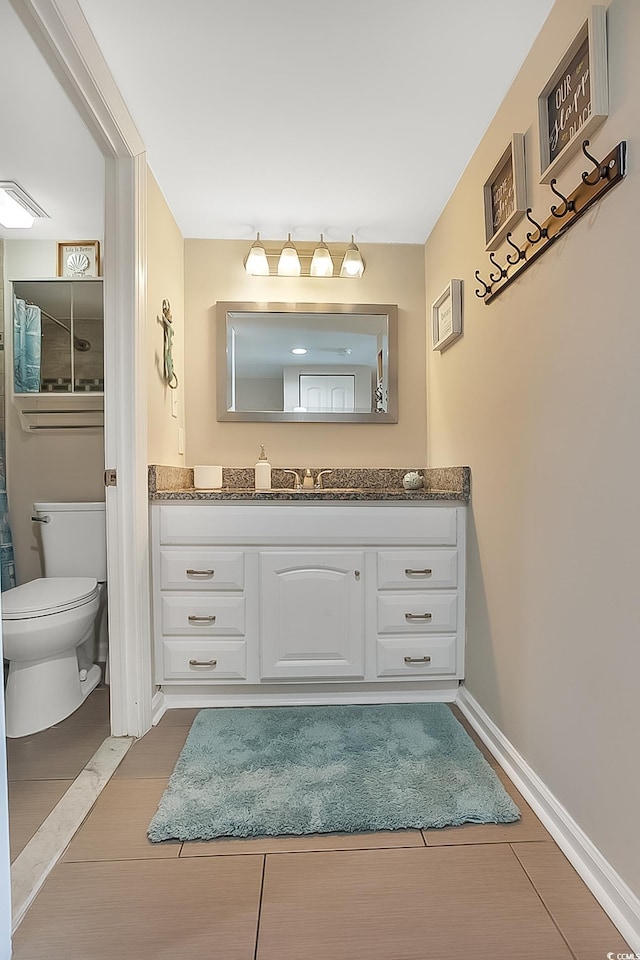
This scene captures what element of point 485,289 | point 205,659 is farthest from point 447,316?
point 205,659

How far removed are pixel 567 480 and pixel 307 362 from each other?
1.65 m

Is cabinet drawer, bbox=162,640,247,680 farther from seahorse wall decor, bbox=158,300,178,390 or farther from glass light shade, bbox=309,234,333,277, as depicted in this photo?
glass light shade, bbox=309,234,333,277

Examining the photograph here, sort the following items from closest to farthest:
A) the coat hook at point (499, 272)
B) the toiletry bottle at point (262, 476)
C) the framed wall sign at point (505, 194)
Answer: the framed wall sign at point (505, 194)
the coat hook at point (499, 272)
the toiletry bottle at point (262, 476)

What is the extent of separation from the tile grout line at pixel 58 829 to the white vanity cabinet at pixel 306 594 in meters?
0.39

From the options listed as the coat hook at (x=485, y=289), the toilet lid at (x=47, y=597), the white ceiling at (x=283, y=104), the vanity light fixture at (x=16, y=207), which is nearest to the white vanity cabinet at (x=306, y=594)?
the toilet lid at (x=47, y=597)

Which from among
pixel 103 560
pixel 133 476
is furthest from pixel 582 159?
pixel 103 560

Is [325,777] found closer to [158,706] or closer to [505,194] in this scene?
[158,706]

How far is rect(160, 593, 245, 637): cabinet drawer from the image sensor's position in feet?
6.62

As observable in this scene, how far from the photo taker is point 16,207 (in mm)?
2391

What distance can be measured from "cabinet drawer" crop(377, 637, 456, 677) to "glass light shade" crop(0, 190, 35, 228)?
256 centimetres

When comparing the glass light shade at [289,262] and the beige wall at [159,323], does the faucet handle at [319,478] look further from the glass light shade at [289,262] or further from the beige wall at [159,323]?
the glass light shade at [289,262]

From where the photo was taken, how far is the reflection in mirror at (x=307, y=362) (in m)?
2.62

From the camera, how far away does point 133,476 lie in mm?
1811

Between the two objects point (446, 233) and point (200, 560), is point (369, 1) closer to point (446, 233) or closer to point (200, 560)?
point (446, 233)
